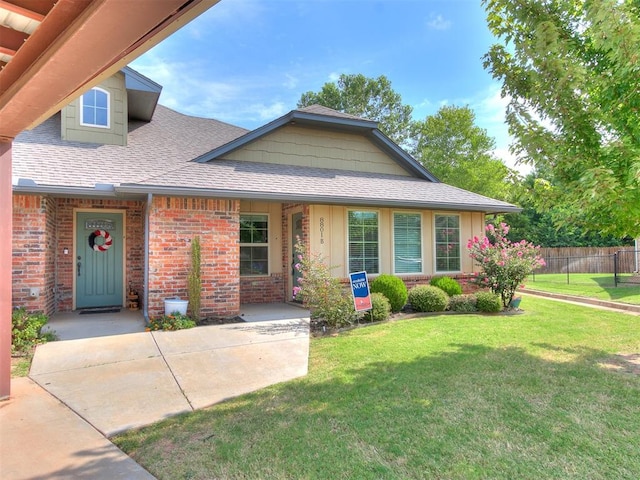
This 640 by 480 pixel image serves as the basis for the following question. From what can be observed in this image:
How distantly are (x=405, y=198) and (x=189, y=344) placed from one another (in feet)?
20.8

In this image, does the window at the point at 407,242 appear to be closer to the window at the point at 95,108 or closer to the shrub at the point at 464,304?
the shrub at the point at 464,304

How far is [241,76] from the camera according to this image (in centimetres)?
1697

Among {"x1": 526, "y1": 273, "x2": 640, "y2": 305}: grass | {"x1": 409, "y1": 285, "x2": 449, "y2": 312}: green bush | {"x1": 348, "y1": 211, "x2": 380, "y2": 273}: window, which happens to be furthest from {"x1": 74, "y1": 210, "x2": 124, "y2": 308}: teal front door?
{"x1": 526, "y1": 273, "x2": 640, "y2": 305}: grass

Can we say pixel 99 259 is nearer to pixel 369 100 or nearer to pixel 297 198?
pixel 297 198

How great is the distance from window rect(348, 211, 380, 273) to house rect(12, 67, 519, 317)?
31mm

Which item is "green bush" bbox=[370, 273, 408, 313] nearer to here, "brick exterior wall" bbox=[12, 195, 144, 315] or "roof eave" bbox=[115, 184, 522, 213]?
"roof eave" bbox=[115, 184, 522, 213]

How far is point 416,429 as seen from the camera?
342cm

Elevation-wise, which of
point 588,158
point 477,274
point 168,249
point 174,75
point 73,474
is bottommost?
point 73,474

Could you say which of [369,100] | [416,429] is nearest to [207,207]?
[416,429]

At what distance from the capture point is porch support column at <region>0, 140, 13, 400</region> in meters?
4.22

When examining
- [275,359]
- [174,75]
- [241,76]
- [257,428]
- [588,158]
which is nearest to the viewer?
[257,428]

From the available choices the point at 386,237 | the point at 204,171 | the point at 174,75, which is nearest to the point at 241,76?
the point at 174,75

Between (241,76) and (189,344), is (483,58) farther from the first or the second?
(241,76)

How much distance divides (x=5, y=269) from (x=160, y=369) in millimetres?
2131
